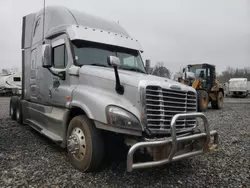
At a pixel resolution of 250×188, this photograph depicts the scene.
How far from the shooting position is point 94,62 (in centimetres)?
485

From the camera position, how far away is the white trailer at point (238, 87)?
3556 cm

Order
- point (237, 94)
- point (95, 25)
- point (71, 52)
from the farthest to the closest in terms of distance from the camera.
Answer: point (237, 94) → point (95, 25) → point (71, 52)

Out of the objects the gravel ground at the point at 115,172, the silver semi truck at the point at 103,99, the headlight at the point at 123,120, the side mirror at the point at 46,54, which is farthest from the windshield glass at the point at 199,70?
the headlight at the point at 123,120

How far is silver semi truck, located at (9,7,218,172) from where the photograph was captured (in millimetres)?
3572

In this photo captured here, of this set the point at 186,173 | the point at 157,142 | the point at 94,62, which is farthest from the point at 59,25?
the point at 186,173

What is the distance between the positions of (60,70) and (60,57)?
0.32m

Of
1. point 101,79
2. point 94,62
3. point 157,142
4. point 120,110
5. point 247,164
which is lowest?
point 247,164

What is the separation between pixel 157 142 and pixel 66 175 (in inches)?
68.6

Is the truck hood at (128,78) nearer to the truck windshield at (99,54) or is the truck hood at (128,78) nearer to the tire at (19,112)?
the truck windshield at (99,54)

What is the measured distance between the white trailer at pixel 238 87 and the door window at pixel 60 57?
35181 millimetres

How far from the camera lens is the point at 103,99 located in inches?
150

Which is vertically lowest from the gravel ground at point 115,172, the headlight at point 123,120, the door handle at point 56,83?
the gravel ground at point 115,172

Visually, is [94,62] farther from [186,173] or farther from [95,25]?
[186,173]

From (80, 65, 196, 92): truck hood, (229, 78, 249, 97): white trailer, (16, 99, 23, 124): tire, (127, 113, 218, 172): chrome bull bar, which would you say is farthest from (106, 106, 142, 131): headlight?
(229, 78, 249, 97): white trailer
